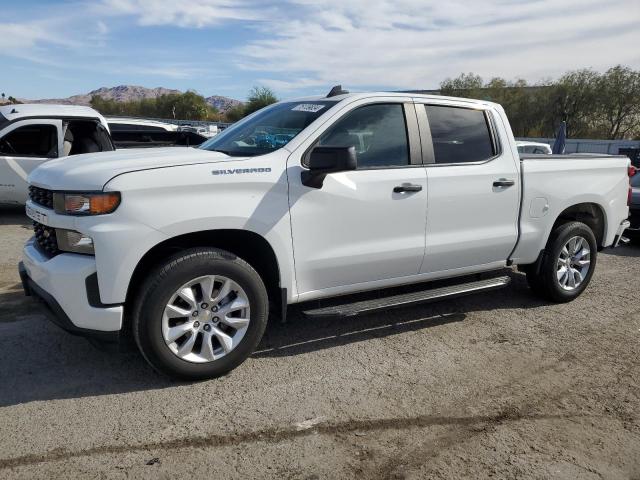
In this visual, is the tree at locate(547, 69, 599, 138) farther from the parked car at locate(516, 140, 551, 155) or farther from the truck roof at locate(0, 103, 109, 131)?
the truck roof at locate(0, 103, 109, 131)

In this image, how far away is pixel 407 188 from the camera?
13.3 feet

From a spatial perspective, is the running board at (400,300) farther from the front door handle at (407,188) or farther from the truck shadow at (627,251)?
the truck shadow at (627,251)

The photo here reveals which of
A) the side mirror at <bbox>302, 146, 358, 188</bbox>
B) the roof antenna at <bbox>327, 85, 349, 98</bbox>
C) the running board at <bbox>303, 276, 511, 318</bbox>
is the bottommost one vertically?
the running board at <bbox>303, 276, 511, 318</bbox>

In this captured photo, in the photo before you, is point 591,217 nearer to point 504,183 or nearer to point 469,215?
point 504,183

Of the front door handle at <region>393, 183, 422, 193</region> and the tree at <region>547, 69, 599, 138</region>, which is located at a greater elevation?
the tree at <region>547, 69, 599, 138</region>

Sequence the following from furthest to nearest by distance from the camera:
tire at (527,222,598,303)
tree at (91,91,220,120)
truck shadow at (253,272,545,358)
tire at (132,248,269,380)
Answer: tree at (91,91,220,120) → tire at (527,222,598,303) → truck shadow at (253,272,545,358) → tire at (132,248,269,380)

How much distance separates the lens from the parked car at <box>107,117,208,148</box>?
1166 cm

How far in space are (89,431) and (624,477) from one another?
2884 mm

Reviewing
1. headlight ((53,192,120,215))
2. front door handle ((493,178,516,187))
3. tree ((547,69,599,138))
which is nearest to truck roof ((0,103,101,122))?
headlight ((53,192,120,215))

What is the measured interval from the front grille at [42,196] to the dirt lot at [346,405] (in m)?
1.15

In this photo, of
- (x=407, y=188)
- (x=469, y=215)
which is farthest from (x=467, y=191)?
(x=407, y=188)

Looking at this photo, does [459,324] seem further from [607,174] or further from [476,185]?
[607,174]

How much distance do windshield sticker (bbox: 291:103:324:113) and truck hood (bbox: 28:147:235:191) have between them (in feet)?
2.67

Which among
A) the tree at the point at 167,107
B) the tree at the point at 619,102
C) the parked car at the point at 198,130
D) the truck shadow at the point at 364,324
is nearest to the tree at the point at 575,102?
the tree at the point at 619,102
